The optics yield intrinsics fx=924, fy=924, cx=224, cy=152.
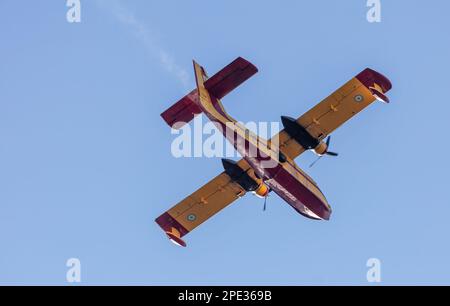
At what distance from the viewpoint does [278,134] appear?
163 ft

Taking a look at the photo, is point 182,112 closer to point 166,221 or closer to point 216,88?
point 216,88

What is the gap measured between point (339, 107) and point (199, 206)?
32.6 ft

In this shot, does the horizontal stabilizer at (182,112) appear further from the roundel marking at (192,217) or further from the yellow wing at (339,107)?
the roundel marking at (192,217)

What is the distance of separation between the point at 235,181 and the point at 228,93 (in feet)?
17.8

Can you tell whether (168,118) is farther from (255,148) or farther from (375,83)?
(375,83)

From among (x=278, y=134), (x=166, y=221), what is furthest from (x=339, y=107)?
(x=166, y=221)

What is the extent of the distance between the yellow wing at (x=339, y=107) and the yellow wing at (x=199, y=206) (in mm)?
4302

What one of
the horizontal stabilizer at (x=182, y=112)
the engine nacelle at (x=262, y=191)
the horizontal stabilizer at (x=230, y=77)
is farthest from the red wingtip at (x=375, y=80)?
the horizontal stabilizer at (x=182, y=112)

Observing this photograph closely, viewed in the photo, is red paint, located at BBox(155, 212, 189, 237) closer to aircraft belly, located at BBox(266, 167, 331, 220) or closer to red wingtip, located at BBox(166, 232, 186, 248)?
red wingtip, located at BBox(166, 232, 186, 248)

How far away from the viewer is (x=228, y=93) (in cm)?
4881

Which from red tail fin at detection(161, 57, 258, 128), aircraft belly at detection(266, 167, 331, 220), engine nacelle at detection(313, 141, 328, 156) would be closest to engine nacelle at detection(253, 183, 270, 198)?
aircraft belly at detection(266, 167, 331, 220)

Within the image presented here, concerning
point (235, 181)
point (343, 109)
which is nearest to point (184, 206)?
point (235, 181)

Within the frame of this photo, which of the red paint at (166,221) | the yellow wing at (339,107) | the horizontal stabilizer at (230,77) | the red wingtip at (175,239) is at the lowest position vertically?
the red wingtip at (175,239)

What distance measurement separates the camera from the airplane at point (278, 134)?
47.4m
